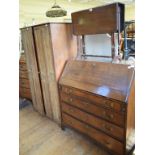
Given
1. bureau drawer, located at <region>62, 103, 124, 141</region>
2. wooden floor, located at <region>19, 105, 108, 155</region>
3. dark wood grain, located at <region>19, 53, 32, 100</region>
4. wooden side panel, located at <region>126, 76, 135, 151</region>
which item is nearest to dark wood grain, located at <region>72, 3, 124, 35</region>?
wooden side panel, located at <region>126, 76, 135, 151</region>

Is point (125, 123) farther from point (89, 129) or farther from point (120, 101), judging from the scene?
point (89, 129)

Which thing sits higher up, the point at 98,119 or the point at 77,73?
the point at 77,73

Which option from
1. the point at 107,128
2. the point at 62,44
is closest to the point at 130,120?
the point at 107,128

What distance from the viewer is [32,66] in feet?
9.32

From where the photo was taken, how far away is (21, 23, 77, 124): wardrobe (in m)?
2.31

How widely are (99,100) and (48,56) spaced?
100 cm

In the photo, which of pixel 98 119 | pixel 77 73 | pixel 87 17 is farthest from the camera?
pixel 77 73

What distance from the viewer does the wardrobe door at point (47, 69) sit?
234 centimetres

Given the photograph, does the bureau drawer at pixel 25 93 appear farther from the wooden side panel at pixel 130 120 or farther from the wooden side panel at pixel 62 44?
the wooden side panel at pixel 130 120

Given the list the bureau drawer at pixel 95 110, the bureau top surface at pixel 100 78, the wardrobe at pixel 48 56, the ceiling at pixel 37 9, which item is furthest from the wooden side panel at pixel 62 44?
the ceiling at pixel 37 9
